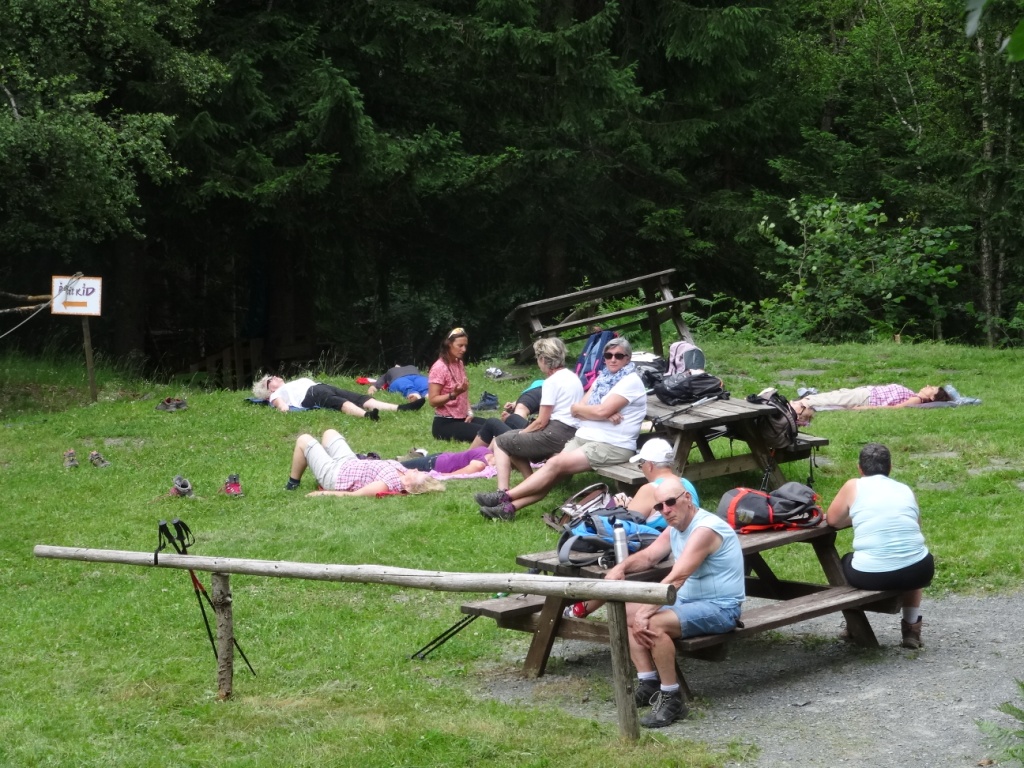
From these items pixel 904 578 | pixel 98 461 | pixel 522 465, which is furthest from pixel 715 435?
pixel 98 461

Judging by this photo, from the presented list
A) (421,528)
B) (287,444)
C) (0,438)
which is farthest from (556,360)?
(0,438)

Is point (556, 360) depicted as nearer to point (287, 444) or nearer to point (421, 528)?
point (421, 528)

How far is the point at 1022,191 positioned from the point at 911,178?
198 inches

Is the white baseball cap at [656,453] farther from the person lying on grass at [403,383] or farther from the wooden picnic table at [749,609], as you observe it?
the person lying on grass at [403,383]

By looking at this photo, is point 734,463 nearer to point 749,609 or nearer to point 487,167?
point 749,609

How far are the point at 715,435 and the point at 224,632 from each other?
4777 mm

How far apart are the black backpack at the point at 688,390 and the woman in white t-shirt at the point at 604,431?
1.26 ft

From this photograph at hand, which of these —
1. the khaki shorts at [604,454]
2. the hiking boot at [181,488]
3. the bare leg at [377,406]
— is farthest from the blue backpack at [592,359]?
the hiking boot at [181,488]

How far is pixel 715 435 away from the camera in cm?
990

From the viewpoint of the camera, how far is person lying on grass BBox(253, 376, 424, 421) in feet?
46.7

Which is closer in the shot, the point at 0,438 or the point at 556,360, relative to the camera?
the point at 556,360

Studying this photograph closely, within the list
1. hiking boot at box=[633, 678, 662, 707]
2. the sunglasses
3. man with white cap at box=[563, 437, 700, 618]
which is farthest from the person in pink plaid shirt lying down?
hiking boot at box=[633, 678, 662, 707]

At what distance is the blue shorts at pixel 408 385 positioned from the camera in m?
15.2

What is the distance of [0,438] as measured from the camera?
14062mm
